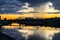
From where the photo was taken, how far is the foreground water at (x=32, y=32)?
7.27 metres

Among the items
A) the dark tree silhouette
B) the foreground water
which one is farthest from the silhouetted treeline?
the dark tree silhouette

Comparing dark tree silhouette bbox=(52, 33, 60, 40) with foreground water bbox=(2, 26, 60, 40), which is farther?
foreground water bbox=(2, 26, 60, 40)

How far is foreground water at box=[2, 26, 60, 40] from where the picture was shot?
286 inches

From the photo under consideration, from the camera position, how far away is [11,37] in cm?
698

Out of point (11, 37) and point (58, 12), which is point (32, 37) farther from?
point (58, 12)

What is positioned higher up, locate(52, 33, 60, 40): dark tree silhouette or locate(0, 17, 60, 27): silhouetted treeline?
locate(0, 17, 60, 27): silhouetted treeline

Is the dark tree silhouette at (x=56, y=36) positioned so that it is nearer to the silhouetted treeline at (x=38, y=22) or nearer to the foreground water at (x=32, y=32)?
the foreground water at (x=32, y=32)

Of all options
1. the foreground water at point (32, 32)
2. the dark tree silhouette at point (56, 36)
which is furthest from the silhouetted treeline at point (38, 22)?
the dark tree silhouette at point (56, 36)

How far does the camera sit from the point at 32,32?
7676 mm

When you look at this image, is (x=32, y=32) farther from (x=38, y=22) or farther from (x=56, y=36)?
(x=56, y=36)

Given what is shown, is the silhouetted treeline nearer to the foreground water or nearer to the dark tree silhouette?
the foreground water

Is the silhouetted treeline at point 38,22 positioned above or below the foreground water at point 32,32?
above

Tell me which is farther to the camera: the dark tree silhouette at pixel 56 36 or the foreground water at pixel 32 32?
the foreground water at pixel 32 32

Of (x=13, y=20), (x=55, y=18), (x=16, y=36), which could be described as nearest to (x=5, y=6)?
(x=13, y=20)
